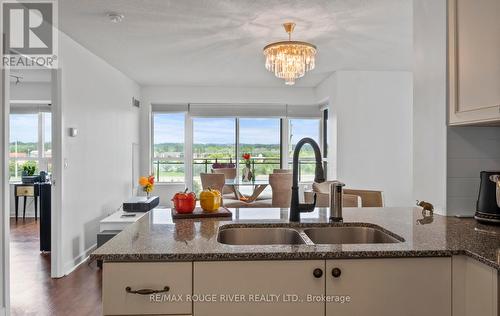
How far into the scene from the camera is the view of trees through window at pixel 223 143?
7.11 meters

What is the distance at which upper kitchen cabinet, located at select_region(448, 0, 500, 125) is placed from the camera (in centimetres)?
161

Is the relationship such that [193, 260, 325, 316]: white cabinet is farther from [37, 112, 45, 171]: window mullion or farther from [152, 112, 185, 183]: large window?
[37, 112, 45, 171]: window mullion

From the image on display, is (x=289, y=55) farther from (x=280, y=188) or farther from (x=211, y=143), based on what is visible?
(x=211, y=143)

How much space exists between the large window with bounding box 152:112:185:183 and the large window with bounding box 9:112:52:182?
206cm

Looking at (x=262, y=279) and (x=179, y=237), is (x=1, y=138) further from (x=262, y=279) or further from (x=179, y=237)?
(x=262, y=279)

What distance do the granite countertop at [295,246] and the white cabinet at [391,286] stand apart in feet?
0.12

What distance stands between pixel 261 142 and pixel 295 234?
5.46m

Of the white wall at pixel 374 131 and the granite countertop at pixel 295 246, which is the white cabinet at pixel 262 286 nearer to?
the granite countertop at pixel 295 246

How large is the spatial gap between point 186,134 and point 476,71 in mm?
5832

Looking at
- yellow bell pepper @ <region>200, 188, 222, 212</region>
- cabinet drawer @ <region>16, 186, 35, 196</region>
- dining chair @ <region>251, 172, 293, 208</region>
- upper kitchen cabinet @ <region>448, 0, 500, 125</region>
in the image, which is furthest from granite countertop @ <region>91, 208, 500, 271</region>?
cabinet drawer @ <region>16, 186, 35, 196</region>

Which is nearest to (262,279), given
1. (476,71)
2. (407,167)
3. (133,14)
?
(476,71)

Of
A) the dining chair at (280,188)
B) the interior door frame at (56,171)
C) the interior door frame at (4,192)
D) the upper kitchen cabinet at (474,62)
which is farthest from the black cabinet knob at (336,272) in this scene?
the dining chair at (280,188)

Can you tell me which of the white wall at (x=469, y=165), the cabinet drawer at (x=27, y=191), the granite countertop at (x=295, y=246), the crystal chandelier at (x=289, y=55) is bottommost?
the cabinet drawer at (x=27, y=191)

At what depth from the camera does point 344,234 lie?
6.13 ft
